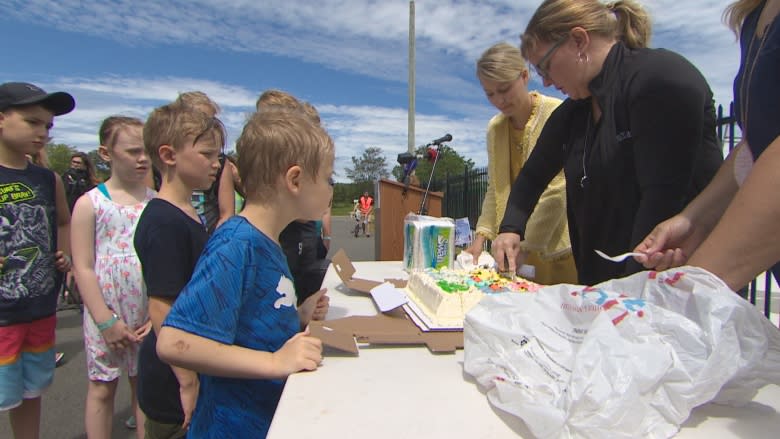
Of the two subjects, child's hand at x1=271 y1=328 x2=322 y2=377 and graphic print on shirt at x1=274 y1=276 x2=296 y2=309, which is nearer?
child's hand at x1=271 y1=328 x2=322 y2=377

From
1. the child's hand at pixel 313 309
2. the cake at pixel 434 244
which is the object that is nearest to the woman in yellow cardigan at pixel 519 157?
the cake at pixel 434 244

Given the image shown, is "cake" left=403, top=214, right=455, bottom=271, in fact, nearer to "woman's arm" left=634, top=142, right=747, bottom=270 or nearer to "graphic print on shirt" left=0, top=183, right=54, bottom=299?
"woman's arm" left=634, top=142, right=747, bottom=270

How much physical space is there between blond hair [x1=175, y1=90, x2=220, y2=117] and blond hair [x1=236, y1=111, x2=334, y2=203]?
733mm

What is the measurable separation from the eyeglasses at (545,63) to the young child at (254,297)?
→ 97cm

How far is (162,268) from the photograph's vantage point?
1.49 m

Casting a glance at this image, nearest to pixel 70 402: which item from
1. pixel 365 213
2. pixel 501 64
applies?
pixel 501 64

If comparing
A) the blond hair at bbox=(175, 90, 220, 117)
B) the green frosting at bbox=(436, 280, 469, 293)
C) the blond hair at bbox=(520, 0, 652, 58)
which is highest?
the blond hair at bbox=(520, 0, 652, 58)

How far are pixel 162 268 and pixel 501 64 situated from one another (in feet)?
6.07

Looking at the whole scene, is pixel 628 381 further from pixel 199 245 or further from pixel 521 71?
pixel 521 71

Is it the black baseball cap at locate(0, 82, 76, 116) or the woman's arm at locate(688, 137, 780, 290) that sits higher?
the black baseball cap at locate(0, 82, 76, 116)

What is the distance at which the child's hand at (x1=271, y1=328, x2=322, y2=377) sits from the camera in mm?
1022

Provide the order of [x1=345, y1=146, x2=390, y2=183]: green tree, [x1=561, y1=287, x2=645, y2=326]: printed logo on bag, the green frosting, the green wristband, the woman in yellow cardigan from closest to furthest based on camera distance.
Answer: [x1=561, y1=287, x2=645, y2=326]: printed logo on bag → the green frosting → the green wristband → the woman in yellow cardigan → [x1=345, y1=146, x2=390, y2=183]: green tree

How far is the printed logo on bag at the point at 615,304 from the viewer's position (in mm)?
841

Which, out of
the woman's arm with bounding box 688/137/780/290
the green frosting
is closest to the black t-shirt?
the green frosting
